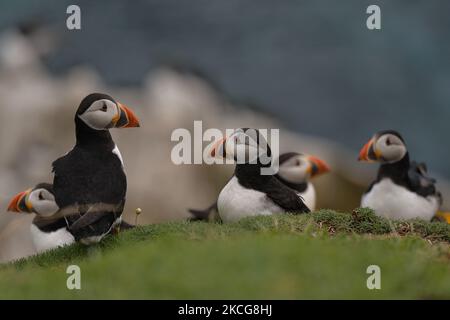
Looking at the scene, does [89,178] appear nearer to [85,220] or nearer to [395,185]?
[85,220]

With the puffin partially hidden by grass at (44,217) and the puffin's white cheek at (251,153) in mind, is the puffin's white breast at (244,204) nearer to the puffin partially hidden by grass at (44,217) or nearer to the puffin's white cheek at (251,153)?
the puffin's white cheek at (251,153)

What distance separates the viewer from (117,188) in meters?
7.80

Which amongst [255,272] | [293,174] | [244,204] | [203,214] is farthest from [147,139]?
[255,272]

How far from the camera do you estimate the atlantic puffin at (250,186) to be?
340 inches

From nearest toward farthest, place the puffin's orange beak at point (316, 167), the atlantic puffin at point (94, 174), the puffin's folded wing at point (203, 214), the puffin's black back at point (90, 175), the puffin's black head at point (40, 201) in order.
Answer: the atlantic puffin at point (94, 174), the puffin's black back at point (90, 175), the puffin's black head at point (40, 201), the puffin's folded wing at point (203, 214), the puffin's orange beak at point (316, 167)

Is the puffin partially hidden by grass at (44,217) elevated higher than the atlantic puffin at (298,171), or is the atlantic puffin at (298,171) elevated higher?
the atlantic puffin at (298,171)

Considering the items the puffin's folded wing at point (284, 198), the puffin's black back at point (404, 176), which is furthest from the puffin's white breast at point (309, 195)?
the puffin's folded wing at point (284, 198)

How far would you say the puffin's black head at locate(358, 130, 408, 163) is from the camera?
35.0ft

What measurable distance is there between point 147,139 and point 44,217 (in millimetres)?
7275

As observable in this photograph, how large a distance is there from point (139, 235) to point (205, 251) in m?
2.12

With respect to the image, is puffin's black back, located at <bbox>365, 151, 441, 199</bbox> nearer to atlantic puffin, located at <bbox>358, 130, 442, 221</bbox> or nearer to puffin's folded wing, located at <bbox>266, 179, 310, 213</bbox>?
atlantic puffin, located at <bbox>358, 130, 442, 221</bbox>

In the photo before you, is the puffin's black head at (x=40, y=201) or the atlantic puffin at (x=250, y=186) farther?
the puffin's black head at (x=40, y=201)

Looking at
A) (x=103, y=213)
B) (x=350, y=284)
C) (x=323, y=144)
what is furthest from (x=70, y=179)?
(x=323, y=144)

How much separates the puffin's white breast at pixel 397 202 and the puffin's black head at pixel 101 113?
431 centimetres
